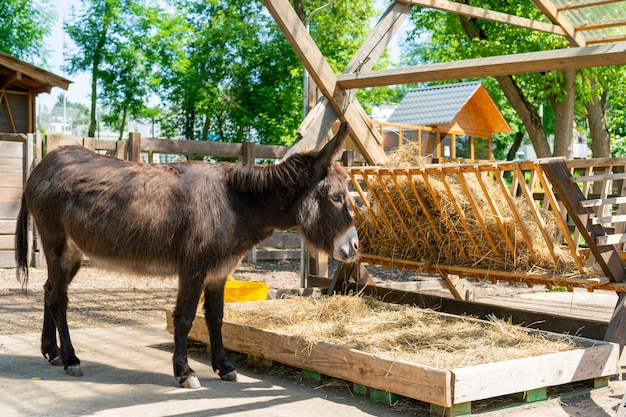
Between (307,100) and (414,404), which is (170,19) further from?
(414,404)

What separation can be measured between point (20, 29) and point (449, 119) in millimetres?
20055

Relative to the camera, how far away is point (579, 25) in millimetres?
7496

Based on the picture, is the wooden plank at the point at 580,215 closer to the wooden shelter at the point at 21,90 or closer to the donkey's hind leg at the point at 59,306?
the donkey's hind leg at the point at 59,306

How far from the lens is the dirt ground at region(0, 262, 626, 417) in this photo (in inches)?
171

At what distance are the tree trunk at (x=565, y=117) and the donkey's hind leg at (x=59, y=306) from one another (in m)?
10.2

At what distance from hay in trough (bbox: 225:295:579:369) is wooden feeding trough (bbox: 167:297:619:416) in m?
0.12

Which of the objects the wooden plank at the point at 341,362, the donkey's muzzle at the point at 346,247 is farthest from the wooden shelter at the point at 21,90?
the donkey's muzzle at the point at 346,247

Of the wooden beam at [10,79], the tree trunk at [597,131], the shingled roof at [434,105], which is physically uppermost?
the shingled roof at [434,105]

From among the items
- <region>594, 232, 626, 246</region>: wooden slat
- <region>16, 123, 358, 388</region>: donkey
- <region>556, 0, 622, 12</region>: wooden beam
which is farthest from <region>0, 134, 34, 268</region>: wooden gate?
<region>594, 232, 626, 246</region>: wooden slat

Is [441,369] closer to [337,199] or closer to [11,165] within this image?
[337,199]

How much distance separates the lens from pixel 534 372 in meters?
4.23

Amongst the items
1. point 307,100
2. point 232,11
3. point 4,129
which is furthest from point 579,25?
point 232,11

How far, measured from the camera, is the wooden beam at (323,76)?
5.97 m

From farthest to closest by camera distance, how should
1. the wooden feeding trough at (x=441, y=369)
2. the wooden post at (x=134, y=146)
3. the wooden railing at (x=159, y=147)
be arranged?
the wooden post at (x=134, y=146)
the wooden railing at (x=159, y=147)
the wooden feeding trough at (x=441, y=369)
